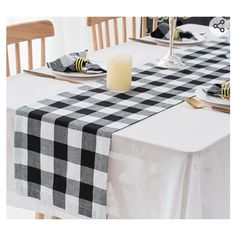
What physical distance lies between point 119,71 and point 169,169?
17.0 inches

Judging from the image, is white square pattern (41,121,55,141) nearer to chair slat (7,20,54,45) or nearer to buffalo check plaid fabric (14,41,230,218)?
buffalo check plaid fabric (14,41,230,218)

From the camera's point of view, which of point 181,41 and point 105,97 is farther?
point 181,41

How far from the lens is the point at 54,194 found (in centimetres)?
152

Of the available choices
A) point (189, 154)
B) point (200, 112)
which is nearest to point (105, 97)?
point (200, 112)

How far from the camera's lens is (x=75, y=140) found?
145 cm

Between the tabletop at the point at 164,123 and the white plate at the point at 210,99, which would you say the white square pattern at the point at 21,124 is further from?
the white plate at the point at 210,99

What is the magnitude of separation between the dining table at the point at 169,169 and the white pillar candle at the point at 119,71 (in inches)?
7.4

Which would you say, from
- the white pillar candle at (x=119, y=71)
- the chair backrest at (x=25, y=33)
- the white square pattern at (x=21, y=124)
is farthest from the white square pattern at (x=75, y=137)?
the chair backrest at (x=25, y=33)


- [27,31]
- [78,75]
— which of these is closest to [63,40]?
[27,31]

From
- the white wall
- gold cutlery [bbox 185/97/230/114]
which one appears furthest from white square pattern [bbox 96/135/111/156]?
the white wall

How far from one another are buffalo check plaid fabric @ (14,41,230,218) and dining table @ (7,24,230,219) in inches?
1.2
